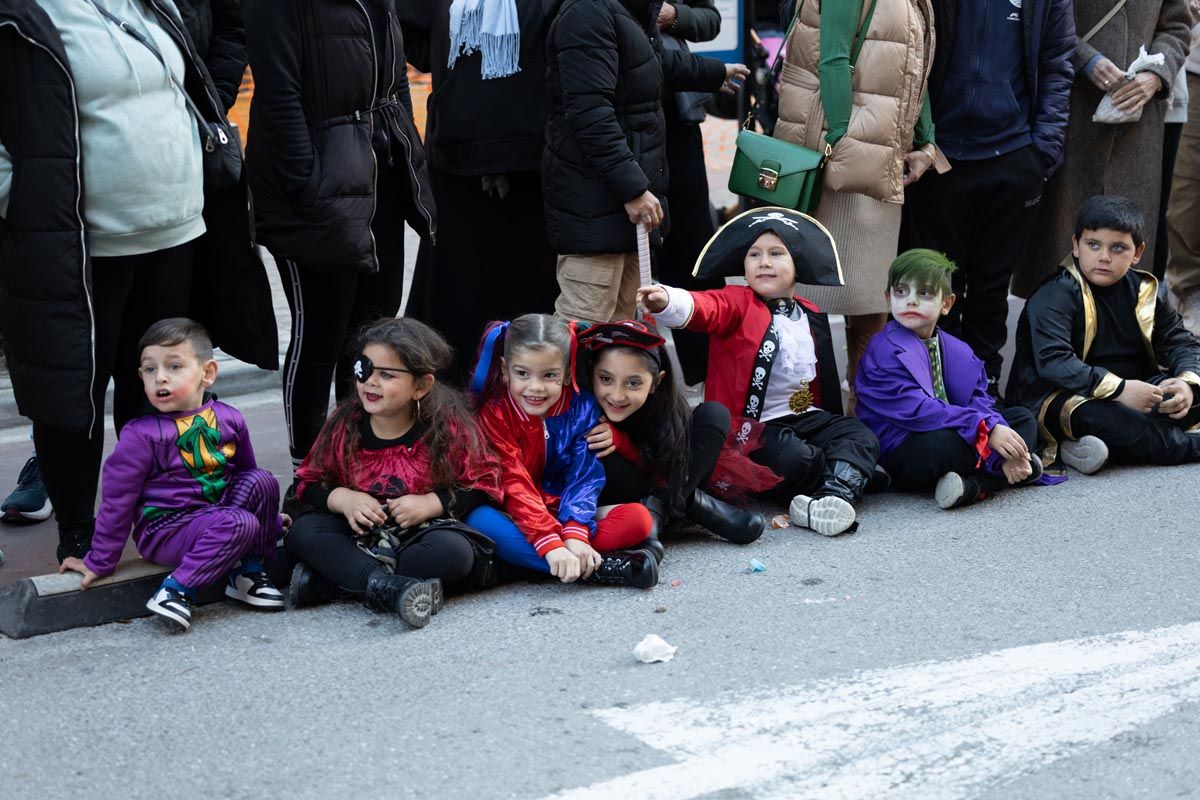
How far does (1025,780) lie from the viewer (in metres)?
2.99

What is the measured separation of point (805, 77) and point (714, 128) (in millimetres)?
9345

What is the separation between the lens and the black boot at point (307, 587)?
404 centimetres

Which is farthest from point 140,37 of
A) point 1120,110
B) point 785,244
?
point 1120,110

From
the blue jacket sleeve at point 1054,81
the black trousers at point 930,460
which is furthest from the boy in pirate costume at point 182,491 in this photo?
the blue jacket sleeve at point 1054,81

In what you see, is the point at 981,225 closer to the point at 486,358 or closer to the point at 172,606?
the point at 486,358

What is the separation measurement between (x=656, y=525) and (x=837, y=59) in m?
2.09

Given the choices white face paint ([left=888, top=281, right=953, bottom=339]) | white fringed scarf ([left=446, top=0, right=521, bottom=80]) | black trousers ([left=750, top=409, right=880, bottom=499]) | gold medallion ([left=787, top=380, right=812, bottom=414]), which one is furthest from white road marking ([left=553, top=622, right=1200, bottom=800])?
white fringed scarf ([left=446, top=0, right=521, bottom=80])

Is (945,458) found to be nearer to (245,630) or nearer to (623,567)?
(623,567)

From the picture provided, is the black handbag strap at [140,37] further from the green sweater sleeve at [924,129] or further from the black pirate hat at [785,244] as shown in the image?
the green sweater sleeve at [924,129]

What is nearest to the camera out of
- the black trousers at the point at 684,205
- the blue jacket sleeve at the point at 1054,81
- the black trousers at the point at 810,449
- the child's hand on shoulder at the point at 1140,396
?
the black trousers at the point at 810,449

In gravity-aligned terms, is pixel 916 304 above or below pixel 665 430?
above

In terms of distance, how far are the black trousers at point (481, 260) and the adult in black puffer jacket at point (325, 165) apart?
2.66ft

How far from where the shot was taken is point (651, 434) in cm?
461

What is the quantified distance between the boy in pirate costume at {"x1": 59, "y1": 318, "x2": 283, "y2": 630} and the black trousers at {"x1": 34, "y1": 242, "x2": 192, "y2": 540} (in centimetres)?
14
